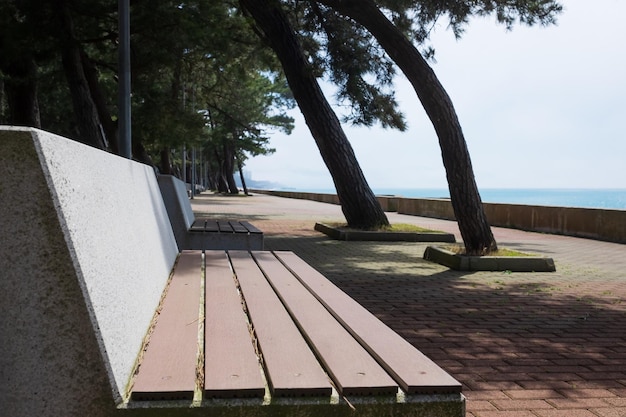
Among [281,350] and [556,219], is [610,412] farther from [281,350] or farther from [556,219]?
[556,219]

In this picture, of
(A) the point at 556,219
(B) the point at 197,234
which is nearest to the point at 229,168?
(A) the point at 556,219

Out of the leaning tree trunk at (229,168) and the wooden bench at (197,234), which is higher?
the leaning tree trunk at (229,168)

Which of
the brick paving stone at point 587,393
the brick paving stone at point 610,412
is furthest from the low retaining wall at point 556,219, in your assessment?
the brick paving stone at point 610,412

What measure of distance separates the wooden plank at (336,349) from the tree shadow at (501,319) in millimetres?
1216

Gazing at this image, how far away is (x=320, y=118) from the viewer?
1255 centimetres

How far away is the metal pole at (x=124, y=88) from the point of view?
9961 millimetres

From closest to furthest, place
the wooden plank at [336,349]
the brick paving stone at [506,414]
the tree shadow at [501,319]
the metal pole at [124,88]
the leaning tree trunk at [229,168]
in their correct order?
the wooden plank at [336,349] → the brick paving stone at [506,414] → the tree shadow at [501,319] → the metal pole at [124,88] → the leaning tree trunk at [229,168]

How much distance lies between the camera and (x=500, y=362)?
12.9 ft

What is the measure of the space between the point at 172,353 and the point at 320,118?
10835 mm

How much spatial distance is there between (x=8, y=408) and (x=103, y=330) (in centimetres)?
33

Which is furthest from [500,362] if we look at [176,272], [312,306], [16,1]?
[16,1]

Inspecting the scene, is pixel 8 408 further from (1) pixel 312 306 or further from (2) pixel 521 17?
(2) pixel 521 17

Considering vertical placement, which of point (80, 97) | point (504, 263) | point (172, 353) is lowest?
point (504, 263)

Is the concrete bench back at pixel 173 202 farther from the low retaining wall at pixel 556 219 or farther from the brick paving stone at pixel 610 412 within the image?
the low retaining wall at pixel 556 219
